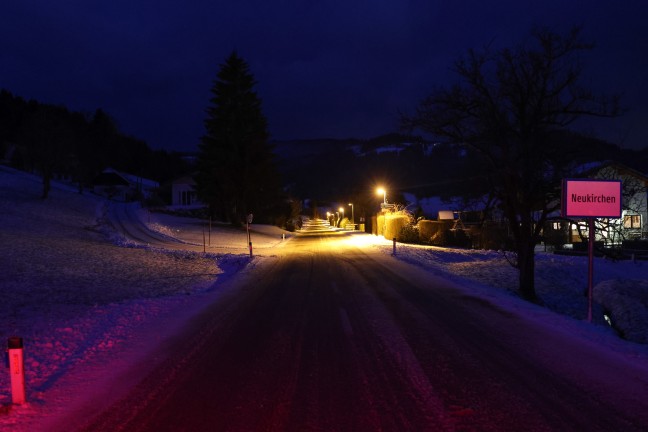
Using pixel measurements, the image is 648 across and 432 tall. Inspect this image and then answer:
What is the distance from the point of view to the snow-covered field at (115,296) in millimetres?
6582

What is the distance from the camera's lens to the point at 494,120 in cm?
1405

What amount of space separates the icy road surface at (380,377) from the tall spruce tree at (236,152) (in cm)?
4048

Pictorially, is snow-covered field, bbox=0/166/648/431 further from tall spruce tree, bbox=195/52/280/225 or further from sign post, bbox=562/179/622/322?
tall spruce tree, bbox=195/52/280/225

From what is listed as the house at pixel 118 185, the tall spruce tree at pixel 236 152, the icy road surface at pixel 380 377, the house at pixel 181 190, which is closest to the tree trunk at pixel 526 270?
the icy road surface at pixel 380 377

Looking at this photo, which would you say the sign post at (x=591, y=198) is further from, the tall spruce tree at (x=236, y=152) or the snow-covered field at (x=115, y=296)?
the tall spruce tree at (x=236, y=152)

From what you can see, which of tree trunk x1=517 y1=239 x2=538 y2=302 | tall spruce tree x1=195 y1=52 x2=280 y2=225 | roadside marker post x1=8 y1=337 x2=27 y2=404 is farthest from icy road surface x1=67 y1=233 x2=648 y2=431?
tall spruce tree x1=195 y1=52 x2=280 y2=225

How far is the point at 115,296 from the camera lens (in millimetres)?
13312

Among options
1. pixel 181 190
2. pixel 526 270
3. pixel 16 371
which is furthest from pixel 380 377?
pixel 181 190

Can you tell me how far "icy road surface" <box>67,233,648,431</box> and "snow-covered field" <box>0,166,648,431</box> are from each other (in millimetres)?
758

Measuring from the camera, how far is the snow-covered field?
6582mm

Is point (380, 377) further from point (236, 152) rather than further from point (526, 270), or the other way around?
point (236, 152)

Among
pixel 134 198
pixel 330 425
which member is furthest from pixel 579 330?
pixel 134 198

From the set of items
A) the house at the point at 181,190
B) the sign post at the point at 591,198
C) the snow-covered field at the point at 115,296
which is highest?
the house at the point at 181,190

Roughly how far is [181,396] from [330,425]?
1.91 metres
